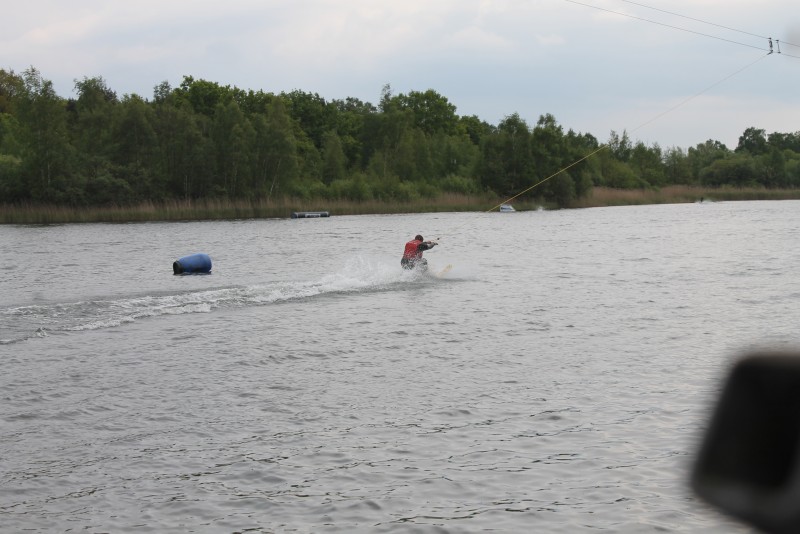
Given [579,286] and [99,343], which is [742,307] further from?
[99,343]

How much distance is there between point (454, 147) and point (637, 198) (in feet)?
84.1

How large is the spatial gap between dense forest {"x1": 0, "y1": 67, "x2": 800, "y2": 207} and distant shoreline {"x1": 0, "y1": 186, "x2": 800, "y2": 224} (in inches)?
98.9

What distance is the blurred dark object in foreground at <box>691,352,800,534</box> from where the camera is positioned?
1.29 meters

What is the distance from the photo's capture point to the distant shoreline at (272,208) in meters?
80.7

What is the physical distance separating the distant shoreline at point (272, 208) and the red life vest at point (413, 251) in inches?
2025

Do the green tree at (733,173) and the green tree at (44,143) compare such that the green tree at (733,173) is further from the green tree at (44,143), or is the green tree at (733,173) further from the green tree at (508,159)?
the green tree at (44,143)

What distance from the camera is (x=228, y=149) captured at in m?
96.2

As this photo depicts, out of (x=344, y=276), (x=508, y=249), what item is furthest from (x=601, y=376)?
(x=508, y=249)

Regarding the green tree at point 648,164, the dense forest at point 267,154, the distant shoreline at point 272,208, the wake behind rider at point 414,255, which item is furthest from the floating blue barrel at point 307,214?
the green tree at point 648,164

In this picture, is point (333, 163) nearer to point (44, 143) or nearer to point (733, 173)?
point (44, 143)

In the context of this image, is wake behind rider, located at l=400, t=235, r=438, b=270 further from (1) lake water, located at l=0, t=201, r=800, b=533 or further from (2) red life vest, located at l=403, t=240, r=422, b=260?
(1) lake water, located at l=0, t=201, r=800, b=533

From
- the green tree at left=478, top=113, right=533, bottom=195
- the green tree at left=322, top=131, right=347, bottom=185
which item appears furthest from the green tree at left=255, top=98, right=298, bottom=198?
the green tree at left=478, top=113, right=533, bottom=195

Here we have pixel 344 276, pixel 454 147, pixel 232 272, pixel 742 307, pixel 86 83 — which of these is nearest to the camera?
pixel 742 307

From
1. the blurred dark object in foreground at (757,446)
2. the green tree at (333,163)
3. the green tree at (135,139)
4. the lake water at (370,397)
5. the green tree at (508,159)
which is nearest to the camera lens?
the blurred dark object in foreground at (757,446)
